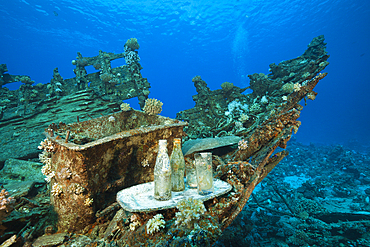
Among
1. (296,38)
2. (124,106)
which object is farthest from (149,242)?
(296,38)

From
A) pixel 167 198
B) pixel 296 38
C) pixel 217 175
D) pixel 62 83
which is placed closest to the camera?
pixel 167 198

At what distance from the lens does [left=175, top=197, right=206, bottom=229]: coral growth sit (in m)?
2.14

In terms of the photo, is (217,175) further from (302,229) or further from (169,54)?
(169,54)

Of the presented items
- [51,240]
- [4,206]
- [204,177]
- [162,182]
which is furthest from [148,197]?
[4,206]

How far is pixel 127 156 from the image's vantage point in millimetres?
4543

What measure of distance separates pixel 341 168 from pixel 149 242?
1954 centimetres

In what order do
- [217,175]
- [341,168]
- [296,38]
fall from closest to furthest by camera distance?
[217,175] < [341,168] < [296,38]

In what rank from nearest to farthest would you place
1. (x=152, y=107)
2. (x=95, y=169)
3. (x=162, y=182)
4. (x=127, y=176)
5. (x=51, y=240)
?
1. (x=162, y=182)
2. (x=51, y=240)
3. (x=95, y=169)
4. (x=127, y=176)
5. (x=152, y=107)

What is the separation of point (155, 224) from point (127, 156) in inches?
104

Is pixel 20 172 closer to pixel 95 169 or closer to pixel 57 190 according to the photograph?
pixel 57 190

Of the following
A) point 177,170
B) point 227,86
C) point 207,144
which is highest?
point 227,86

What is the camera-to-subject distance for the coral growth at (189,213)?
2139 mm

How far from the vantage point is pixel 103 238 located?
347cm

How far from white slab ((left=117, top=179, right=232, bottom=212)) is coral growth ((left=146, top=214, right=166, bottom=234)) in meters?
0.21
